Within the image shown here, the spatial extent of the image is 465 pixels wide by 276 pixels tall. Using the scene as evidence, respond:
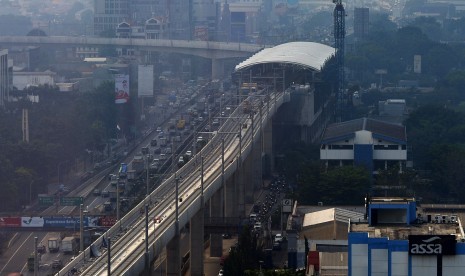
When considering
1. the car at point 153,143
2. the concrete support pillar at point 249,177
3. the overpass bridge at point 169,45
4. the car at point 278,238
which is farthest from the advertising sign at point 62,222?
the overpass bridge at point 169,45

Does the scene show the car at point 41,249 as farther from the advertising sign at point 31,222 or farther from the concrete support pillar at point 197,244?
the concrete support pillar at point 197,244

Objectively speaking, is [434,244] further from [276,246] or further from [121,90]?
[121,90]

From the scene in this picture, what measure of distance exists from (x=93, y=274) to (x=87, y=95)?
21.3m

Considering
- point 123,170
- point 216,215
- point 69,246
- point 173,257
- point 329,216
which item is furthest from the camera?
point 123,170

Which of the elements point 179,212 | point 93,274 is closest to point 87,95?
point 179,212

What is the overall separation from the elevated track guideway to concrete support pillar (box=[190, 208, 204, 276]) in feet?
0.74

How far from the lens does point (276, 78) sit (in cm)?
3172

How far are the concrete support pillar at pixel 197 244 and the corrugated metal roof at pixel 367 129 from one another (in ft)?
23.1

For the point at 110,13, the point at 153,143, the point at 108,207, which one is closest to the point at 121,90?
the point at 153,143

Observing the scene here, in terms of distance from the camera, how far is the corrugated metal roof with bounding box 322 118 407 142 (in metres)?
25.2

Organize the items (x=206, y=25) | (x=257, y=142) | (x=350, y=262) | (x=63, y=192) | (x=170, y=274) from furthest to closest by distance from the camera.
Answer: (x=206, y=25), (x=257, y=142), (x=63, y=192), (x=170, y=274), (x=350, y=262)

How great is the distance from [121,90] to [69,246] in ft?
52.7

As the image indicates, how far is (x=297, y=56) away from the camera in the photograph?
33500mm

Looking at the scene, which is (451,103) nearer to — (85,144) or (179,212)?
(85,144)
